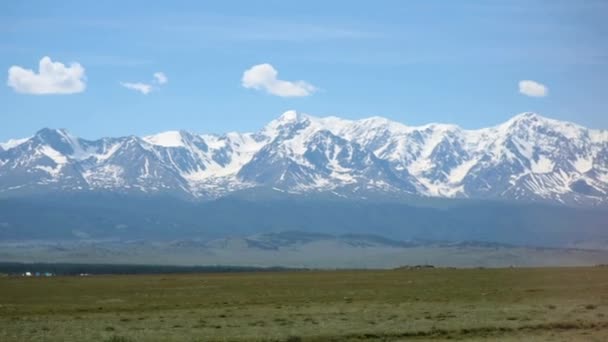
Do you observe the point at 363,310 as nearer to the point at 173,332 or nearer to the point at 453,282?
the point at 173,332

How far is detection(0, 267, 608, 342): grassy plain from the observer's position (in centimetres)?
4378

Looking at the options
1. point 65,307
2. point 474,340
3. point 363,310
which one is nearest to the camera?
point 474,340

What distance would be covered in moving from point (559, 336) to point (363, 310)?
1536 cm

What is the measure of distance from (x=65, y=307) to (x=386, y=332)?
2840 centimetres

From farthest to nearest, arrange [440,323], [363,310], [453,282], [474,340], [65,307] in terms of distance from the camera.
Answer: [453,282], [65,307], [363,310], [440,323], [474,340]

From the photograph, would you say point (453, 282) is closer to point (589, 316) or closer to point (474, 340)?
point (589, 316)

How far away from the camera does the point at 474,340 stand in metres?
41.4

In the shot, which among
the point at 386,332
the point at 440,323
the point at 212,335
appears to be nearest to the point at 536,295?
the point at 440,323

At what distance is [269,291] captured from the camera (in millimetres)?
78812

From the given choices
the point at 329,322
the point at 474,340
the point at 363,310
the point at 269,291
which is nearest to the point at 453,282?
the point at 269,291

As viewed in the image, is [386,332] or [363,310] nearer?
[386,332]

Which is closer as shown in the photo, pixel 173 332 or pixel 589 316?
pixel 173 332

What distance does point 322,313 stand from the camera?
53.7 m

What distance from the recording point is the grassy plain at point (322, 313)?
43781 mm
